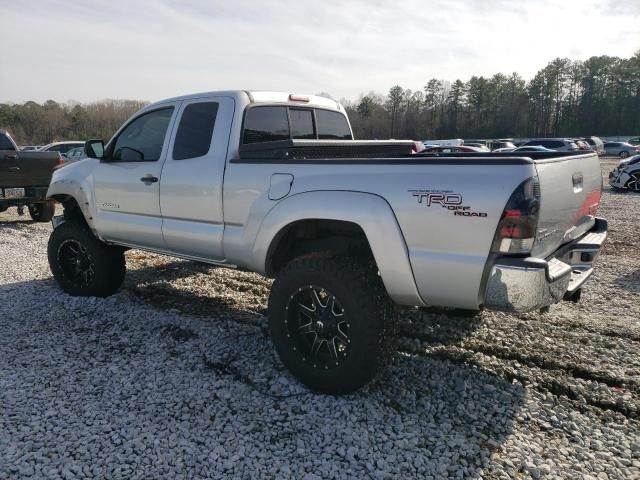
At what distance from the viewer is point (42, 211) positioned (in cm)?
1059

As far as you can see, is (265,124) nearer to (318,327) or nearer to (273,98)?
(273,98)

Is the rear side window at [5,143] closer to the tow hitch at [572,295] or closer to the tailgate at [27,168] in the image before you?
the tailgate at [27,168]

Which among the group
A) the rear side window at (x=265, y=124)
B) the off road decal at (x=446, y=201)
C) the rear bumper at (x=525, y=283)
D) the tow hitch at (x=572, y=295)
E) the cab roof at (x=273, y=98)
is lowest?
the tow hitch at (x=572, y=295)

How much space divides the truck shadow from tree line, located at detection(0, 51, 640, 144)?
5694 cm

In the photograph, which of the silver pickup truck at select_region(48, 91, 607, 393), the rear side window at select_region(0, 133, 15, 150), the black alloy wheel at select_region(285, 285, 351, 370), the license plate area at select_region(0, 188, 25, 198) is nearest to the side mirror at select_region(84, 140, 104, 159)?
the silver pickup truck at select_region(48, 91, 607, 393)

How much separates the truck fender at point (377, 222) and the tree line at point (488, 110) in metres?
57.5

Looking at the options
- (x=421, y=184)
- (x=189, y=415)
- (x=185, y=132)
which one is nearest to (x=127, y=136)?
(x=185, y=132)

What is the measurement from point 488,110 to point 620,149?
3858 centimetres

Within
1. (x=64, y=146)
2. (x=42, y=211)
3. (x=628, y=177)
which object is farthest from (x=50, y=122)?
(x=628, y=177)

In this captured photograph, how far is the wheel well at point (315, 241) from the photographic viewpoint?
3.35 metres

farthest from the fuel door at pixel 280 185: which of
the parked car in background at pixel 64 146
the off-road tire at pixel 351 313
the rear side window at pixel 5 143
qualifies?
the parked car in background at pixel 64 146

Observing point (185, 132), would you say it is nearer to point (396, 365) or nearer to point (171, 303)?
point (171, 303)

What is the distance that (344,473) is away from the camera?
246 cm

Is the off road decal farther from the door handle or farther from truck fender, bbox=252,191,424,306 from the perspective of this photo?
the door handle
